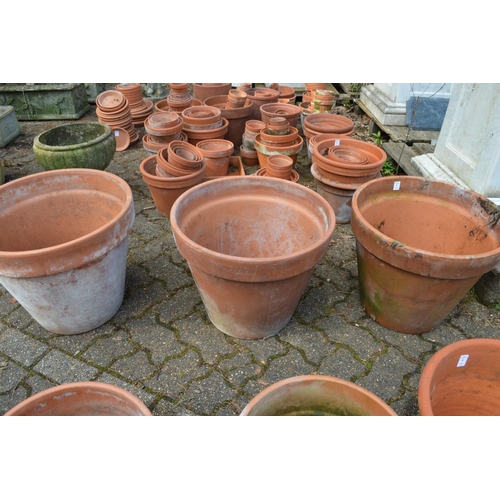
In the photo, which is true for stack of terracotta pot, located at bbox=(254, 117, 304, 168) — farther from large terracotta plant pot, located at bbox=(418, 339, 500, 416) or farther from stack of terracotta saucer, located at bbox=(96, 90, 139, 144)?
large terracotta plant pot, located at bbox=(418, 339, 500, 416)

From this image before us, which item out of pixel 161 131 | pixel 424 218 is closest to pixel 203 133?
pixel 161 131

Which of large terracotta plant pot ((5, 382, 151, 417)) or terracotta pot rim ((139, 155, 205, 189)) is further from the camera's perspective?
terracotta pot rim ((139, 155, 205, 189))

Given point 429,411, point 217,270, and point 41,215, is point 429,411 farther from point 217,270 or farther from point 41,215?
point 41,215

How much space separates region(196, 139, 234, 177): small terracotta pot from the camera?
12.4ft

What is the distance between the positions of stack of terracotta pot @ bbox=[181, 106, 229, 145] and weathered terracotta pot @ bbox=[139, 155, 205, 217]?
2.80 ft

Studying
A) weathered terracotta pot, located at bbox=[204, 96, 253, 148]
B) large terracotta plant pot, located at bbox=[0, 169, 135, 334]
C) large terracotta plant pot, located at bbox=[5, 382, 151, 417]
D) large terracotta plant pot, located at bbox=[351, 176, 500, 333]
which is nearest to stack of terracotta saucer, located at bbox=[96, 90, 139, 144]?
weathered terracotta pot, located at bbox=[204, 96, 253, 148]

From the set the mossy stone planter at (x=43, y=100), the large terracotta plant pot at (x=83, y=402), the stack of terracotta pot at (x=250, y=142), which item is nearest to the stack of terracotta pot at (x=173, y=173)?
the stack of terracotta pot at (x=250, y=142)

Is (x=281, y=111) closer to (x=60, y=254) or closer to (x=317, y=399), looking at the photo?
(x=60, y=254)

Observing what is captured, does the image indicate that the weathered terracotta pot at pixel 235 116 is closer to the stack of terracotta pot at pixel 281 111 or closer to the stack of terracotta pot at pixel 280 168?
the stack of terracotta pot at pixel 281 111

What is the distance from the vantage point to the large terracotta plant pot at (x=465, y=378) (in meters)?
1.67

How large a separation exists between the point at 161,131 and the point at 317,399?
9.74ft

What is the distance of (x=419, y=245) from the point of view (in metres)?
2.63

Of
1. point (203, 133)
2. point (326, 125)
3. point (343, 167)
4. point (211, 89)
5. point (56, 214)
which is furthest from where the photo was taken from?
point (211, 89)

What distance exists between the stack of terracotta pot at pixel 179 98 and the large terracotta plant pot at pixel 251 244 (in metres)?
2.74
